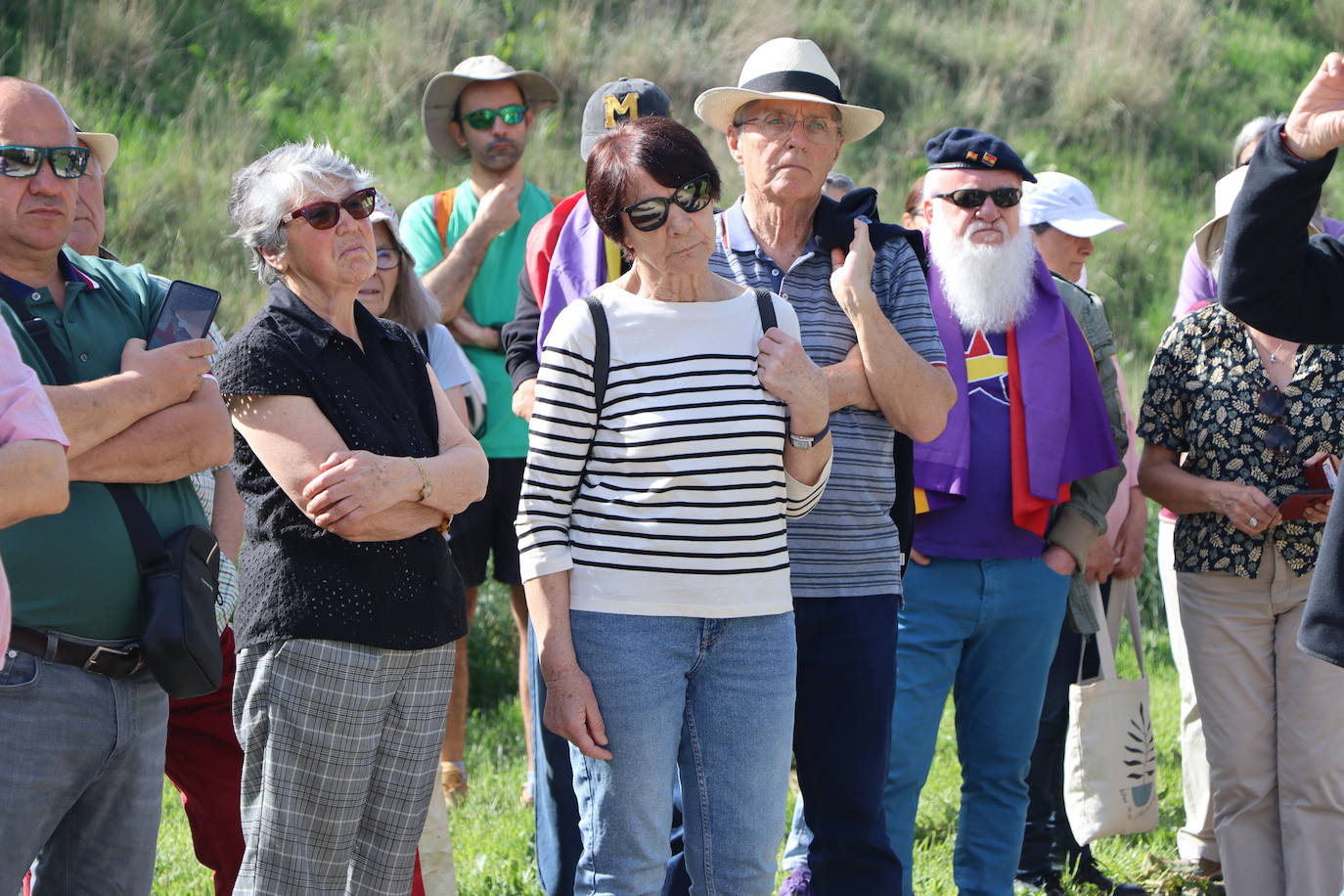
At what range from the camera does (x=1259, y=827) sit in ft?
14.9

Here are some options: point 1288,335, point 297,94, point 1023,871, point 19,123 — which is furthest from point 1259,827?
point 297,94

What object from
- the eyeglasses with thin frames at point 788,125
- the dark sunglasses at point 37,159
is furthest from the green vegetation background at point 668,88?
the dark sunglasses at point 37,159

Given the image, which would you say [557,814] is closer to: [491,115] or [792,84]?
[792,84]

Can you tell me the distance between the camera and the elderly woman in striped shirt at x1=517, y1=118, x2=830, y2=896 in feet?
10.3

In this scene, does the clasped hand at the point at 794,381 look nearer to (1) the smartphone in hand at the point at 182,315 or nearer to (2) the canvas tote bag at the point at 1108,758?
(1) the smartphone in hand at the point at 182,315

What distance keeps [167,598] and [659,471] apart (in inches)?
42.7

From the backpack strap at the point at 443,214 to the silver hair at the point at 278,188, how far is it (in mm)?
2420

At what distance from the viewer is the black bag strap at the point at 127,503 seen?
3059mm

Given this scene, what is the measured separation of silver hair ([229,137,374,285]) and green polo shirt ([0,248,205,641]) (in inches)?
11.5

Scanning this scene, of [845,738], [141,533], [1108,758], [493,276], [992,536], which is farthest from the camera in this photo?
[493,276]

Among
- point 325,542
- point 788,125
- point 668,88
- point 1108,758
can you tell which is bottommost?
point 668,88

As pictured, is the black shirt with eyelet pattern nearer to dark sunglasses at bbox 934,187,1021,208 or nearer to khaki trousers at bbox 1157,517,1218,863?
dark sunglasses at bbox 934,187,1021,208

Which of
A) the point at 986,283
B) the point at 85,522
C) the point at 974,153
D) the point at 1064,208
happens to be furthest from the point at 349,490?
the point at 1064,208

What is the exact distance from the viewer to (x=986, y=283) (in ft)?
14.7
